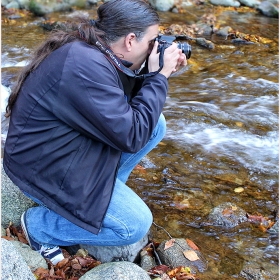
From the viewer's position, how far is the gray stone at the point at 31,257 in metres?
2.49

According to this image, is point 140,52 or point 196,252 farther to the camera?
point 196,252

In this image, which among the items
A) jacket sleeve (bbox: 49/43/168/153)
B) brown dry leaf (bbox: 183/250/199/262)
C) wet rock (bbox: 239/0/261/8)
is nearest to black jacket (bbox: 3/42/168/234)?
jacket sleeve (bbox: 49/43/168/153)

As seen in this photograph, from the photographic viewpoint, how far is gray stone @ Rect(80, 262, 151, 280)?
7.49ft

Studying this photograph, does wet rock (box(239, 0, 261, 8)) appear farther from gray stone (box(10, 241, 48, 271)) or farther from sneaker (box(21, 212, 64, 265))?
gray stone (box(10, 241, 48, 271))

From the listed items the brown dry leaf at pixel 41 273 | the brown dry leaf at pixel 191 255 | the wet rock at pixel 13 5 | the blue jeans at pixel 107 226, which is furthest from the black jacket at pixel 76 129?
the wet rock at pixel 13 5

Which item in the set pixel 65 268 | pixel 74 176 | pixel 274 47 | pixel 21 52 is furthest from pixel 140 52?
pixel 274 47

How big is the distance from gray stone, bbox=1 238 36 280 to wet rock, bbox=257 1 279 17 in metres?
10.4

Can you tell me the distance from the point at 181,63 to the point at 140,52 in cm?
34

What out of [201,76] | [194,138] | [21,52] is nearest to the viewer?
[194,138]

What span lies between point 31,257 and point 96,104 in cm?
111

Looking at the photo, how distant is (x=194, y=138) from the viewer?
4738 mm

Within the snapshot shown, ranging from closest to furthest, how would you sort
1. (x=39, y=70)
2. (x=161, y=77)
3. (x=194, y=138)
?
(x=39, y=70) → (x=161, y=77) → (x=194, y=138)

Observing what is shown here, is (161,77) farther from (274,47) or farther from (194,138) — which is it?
(274,47)

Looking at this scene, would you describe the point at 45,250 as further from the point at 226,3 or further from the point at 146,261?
the point at 226,3
